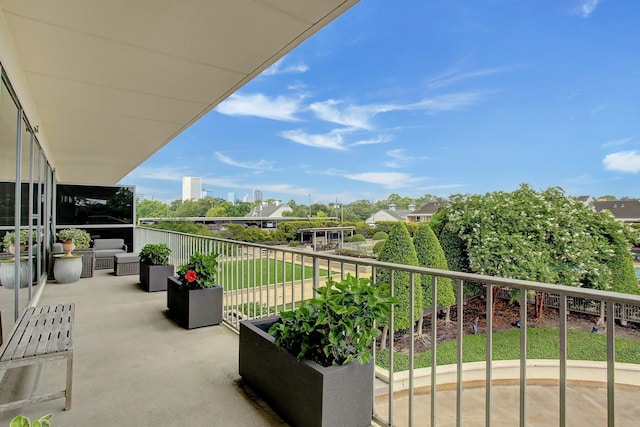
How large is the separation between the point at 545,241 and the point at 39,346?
13.8m

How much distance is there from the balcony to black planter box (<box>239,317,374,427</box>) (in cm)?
14

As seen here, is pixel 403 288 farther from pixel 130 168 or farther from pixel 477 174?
pixel 477 174

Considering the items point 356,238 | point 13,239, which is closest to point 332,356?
point 13,239

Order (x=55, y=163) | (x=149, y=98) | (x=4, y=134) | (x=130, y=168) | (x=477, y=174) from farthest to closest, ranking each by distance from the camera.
A: (x=477, y=174) → (x=130, y=168) → (x=55, y=163) → (x=149, y=98) → (x=4, y=134)

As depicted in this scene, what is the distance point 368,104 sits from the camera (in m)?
66.6

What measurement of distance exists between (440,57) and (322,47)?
2197cm

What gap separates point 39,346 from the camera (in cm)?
199

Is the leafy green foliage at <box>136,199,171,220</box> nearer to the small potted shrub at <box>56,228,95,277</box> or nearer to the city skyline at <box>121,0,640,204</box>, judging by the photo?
the city skyline at <box>121,0,640,204</box>

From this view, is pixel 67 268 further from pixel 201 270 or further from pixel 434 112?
pixel 434 112

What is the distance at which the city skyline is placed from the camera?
48188 mm

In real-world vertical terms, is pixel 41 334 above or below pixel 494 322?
above

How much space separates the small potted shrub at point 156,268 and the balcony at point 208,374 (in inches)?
7.3

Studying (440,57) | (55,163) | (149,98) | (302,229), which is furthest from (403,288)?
(440,57)

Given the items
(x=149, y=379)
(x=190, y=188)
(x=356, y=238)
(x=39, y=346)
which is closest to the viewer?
(x=39, y=346)
